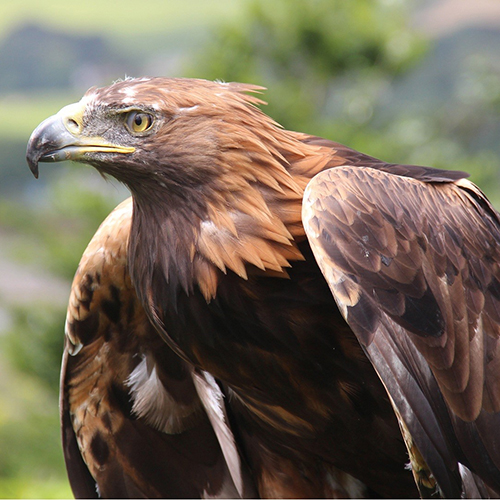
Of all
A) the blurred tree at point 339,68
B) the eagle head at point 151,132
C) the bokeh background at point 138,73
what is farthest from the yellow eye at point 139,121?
the blurred tree at point 339,68

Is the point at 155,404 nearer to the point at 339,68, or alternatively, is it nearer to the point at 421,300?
the point at 421,300

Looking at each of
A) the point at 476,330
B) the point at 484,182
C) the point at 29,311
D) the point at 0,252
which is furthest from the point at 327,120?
the point at 476,330

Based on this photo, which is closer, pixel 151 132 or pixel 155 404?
pixel 151 132

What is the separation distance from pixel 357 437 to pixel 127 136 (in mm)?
1257

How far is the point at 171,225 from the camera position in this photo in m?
2.34

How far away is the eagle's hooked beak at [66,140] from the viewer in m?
2.32

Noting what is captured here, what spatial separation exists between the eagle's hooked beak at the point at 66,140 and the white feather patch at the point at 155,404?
114 cm

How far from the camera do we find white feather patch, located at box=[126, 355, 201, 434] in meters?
3.24

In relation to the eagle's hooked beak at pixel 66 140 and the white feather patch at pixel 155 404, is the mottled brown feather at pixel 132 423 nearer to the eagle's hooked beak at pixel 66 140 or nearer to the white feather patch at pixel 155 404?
the white feather patch at pixel 155 404

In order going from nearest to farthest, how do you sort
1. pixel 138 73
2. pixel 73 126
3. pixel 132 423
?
pixel 73 126 → pixel 132 423 → pixel 138 73

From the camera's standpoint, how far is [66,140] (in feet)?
7.63

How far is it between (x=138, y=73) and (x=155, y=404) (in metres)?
5.27

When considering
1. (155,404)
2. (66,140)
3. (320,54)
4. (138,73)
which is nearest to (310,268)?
(66,140)

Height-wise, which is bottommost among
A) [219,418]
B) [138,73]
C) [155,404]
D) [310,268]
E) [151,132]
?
[219,418]
